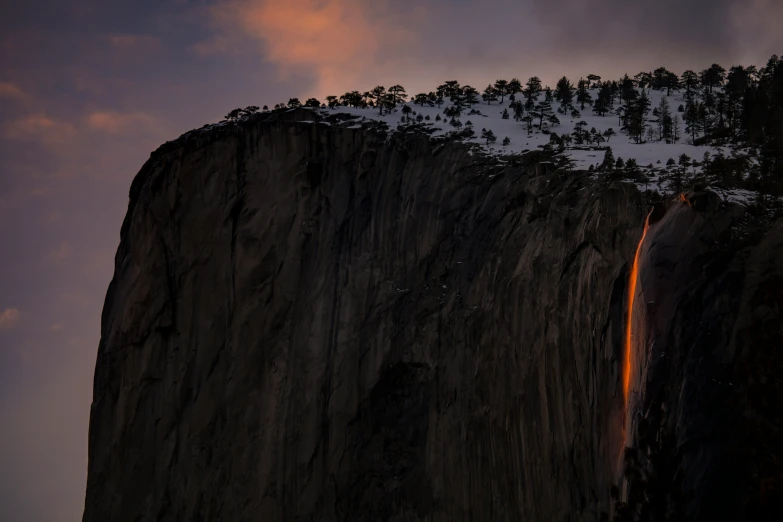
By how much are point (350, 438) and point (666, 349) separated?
22.6 metres

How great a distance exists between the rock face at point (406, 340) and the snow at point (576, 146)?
1.41 meters

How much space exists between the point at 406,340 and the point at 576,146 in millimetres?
13111

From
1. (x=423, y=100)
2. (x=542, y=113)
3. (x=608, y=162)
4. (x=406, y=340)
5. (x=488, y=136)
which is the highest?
(x=423, y=100)

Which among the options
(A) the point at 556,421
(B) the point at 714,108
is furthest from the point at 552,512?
(B) the point at 714,108

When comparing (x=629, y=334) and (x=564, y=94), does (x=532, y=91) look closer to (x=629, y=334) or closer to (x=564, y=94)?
(x=564, y=94)

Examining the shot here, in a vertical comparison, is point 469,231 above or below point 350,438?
above

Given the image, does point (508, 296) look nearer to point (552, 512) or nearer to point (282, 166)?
point (552, 512)

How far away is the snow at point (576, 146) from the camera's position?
35.0m

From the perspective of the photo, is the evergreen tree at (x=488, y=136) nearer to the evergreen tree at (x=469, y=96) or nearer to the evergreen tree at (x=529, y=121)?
the evergreen tree at (x=529, y=121)

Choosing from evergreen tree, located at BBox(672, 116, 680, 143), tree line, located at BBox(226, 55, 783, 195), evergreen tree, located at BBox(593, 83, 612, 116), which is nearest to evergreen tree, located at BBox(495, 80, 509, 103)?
tree line, located at BBox(226, 55, 783, 195)

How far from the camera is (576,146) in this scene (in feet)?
131

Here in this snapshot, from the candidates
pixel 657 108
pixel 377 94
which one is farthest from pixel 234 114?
pixel 657 108

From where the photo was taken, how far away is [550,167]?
3731cm

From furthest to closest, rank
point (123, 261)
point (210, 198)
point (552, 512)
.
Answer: point (123, 261) → point (210, 198) → point (552, 512)
